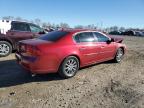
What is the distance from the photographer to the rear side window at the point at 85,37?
683 cm

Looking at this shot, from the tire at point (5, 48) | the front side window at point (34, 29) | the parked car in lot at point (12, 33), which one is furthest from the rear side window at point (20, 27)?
the tire at point (5, 48)

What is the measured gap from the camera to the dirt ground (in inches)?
183

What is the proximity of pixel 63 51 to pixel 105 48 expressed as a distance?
7.43 ft

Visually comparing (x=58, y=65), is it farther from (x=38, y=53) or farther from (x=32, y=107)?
(x=32, y=107)

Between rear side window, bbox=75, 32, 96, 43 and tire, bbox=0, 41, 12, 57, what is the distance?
4.32 m

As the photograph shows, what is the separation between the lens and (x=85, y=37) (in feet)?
23.3

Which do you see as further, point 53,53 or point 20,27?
point 20,27

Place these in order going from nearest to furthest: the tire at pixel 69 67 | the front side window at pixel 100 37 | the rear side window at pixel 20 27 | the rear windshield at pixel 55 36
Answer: the tire at pixel 69 67, the rear windshield at pixel 55 36, the front side window at pixel 100 37, the rear side window at pixel 20 27

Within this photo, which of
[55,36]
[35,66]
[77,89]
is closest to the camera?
[77,89]

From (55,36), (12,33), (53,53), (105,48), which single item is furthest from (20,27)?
(53,53)

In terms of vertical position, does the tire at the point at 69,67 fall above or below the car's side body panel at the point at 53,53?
below

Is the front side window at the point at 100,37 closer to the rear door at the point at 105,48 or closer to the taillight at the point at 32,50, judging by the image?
the rear door at the point at 105,48

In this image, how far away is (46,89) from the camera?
548cm

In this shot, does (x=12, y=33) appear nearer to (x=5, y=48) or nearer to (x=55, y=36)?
(x=5, y=48)
